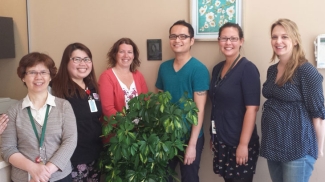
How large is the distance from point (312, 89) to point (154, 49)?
1.15 meters

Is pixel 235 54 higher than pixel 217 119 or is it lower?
higher

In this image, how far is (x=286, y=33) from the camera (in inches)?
65.2

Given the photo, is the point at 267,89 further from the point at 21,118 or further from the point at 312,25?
the point at 21,118

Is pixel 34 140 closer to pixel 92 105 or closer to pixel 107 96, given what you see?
pixel 92 105

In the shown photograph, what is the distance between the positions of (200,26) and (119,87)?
68 centimetres

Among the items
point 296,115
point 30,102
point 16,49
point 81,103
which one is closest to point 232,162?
point 296,115

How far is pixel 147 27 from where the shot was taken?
2367 millimetres

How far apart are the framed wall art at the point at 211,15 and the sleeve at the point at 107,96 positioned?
67cm

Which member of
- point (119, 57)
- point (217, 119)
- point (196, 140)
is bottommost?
point (196, 140)

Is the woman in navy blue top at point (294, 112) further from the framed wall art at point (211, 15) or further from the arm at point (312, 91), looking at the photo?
the framed wall art at point (211, 15)

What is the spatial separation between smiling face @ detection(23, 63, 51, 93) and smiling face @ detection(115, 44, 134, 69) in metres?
0.59

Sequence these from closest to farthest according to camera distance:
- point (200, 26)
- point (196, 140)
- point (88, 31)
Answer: point (196, 140) → point (200, 26) → point (88, 31)

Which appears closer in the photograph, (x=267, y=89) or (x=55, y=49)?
(x=267, y=89)

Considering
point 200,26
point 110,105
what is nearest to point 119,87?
point 110,105
